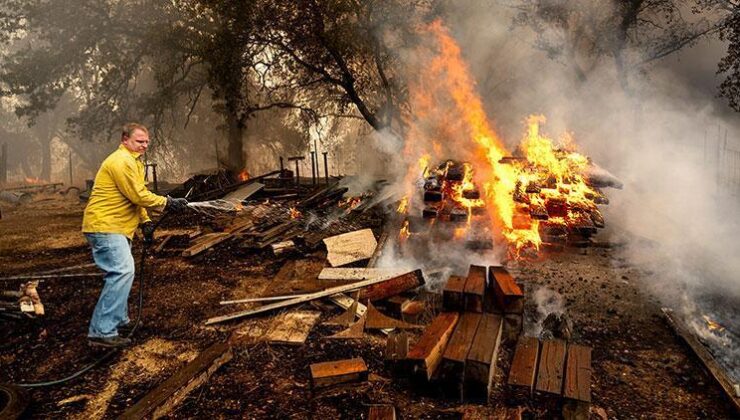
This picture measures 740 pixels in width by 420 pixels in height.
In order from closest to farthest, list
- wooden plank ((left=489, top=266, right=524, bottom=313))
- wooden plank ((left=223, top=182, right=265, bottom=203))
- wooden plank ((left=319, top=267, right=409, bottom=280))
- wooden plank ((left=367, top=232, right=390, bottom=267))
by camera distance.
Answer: wooden plank ((left=489, top=266, right=524, bottom=313)), wooden plank ((left=319, top=267, right=409, bottom=280)), wooden plank ((left=367, top=232, right=390, bottom=267)), wooden plank ((left=223, top=182, right=265, bottom=203))

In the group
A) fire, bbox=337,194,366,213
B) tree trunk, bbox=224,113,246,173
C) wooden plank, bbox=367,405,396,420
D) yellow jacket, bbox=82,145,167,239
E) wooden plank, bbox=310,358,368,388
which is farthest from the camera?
tree trunk, bbox=224,113,246,173

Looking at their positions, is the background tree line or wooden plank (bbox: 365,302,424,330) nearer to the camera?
wooden plank (bbox: 365,302,424,330)

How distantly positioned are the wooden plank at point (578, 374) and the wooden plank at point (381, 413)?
127 cm

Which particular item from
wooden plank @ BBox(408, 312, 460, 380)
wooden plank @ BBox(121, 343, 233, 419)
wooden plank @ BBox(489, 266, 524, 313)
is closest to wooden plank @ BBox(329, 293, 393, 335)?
wooden plank @ BBox(408, 312, 460, 380)

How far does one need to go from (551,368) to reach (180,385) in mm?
3125

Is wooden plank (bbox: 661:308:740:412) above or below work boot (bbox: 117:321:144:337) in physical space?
above

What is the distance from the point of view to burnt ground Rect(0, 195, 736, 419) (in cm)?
352

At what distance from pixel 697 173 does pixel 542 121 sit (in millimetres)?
3960

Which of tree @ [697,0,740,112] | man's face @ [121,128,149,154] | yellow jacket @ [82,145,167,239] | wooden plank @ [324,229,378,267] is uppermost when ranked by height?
tree @ [697,0,740,112]

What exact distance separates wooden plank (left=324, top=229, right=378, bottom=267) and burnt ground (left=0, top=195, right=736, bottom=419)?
33 centimetres

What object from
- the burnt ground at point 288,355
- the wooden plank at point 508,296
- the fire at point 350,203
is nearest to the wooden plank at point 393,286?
the burnt ground at point 288,355

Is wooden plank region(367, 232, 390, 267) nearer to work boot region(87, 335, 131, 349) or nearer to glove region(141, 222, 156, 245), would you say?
glove region(141, 222, 156, 245)

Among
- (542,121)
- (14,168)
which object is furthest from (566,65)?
(14,168)

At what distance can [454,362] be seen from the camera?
3.35m
